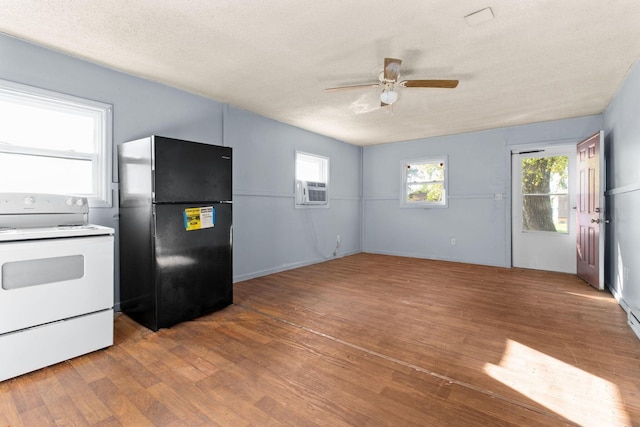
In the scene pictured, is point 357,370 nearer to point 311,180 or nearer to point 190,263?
point 190,263

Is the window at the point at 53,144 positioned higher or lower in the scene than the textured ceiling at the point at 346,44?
lower

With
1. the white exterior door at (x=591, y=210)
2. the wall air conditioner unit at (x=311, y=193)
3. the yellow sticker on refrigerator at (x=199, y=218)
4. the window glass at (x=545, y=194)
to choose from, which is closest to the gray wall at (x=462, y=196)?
the window glass at (x=545, y=194)

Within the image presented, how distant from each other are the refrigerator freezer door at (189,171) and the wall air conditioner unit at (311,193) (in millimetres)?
2125

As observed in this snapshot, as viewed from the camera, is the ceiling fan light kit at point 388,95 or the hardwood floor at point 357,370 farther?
the ceiling fan light kit at point 388,95

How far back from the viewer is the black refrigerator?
101 inches

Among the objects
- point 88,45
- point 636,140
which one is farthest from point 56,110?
point 636,140

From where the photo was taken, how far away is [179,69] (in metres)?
2.95

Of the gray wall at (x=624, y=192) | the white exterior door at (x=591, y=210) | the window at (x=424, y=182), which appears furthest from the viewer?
A: the window at (x=424, y=182)

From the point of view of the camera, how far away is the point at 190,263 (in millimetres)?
2775

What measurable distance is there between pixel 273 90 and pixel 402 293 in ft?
9.64

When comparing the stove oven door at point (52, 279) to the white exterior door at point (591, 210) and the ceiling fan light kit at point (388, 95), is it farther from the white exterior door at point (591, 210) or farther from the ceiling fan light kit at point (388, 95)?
the white exterior door at point (591, 210)

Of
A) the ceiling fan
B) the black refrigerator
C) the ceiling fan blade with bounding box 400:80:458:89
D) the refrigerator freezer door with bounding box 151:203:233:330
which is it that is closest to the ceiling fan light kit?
the ceiling fan

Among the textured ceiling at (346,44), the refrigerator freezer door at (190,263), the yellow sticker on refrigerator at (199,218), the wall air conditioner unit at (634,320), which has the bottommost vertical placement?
the wall air conditioner unit at (634,320)

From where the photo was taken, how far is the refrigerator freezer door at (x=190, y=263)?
8.43ft
